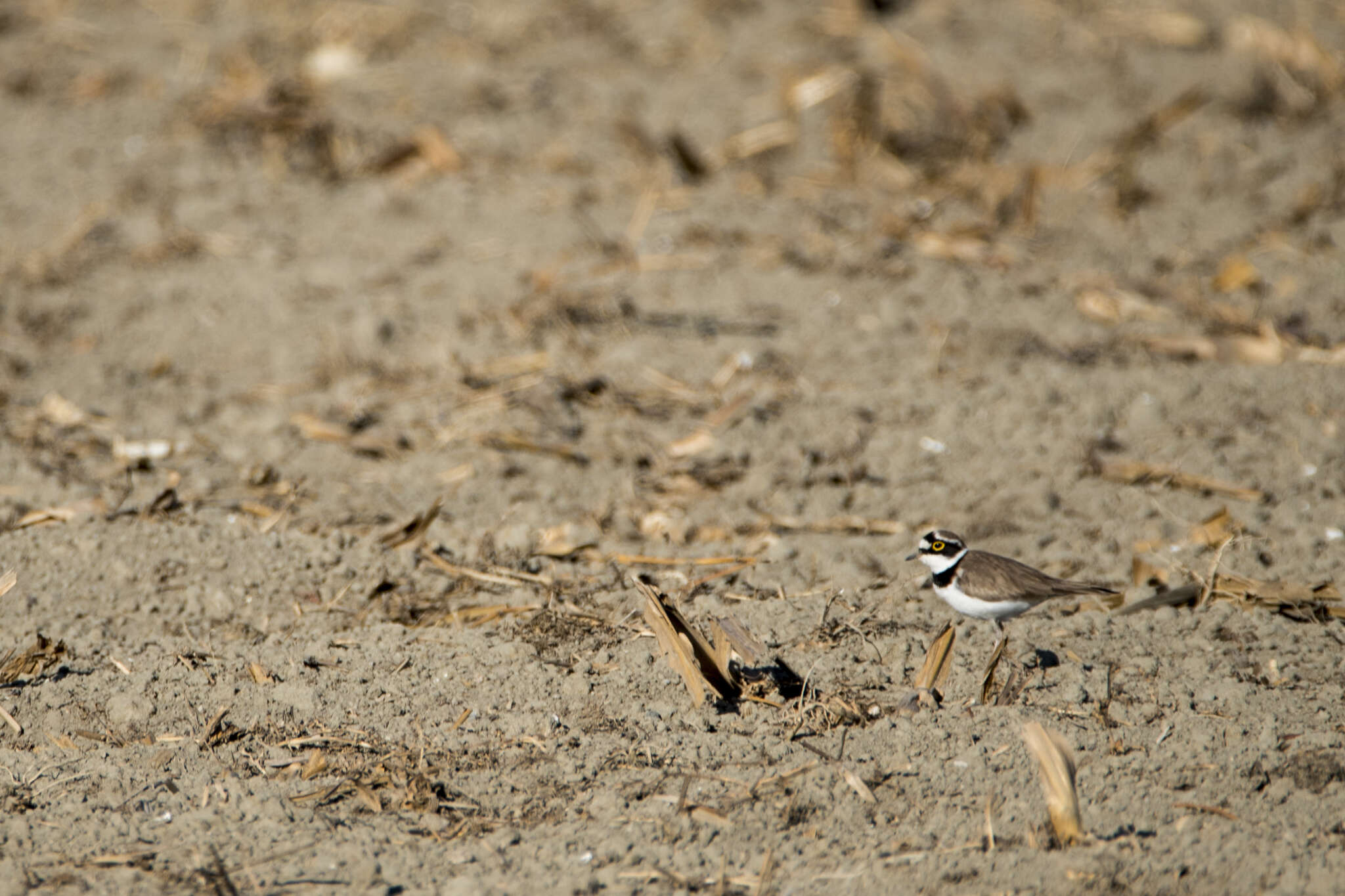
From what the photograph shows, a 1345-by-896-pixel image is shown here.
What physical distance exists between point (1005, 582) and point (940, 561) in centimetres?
33

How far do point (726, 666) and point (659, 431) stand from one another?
1.91 m

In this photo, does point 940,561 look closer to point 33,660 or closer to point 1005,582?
point 1005,582

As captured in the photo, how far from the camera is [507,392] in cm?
565

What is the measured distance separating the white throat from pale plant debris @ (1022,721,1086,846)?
99cm

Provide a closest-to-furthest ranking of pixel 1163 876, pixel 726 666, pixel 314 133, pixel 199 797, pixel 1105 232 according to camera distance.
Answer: pixel 1163 876 → pixel 199 797 → pixel 726 666 → pixel 1105 232 → pixel 314 133

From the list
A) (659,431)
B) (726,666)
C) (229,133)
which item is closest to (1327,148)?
(659,431)

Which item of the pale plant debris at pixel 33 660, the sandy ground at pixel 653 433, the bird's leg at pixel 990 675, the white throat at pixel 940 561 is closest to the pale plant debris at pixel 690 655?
the sandy ground at pixel 653 433

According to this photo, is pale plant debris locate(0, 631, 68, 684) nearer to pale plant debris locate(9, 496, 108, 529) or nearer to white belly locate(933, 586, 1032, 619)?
pale plant debris locate(9, 496, 108, 529)

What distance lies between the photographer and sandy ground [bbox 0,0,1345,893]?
328 centimetres

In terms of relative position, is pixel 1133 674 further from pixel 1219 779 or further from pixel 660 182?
pixel 660 182

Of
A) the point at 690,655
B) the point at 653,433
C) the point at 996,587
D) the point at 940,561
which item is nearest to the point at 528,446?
the point at 653,433

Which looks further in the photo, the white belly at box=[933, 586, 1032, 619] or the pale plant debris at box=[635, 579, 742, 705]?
the white belly at box=[933, 586, 1032, 619]

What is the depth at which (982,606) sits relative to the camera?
383cm

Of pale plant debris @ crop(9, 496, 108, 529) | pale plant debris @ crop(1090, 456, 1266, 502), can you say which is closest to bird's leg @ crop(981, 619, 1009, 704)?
pale plant debris @ crop(1090, 456, 1266, 502)
